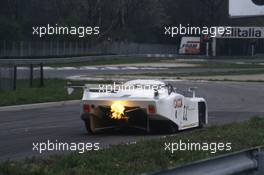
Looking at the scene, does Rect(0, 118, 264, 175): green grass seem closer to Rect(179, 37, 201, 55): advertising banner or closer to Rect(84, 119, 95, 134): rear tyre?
Rect(84, 119, 95, 134): rear tyre

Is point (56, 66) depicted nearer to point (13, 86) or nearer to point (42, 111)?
point (13, 86)

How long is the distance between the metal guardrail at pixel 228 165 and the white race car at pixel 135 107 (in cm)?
731

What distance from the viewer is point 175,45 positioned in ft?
277

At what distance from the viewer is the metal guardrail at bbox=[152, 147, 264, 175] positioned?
6484 mm

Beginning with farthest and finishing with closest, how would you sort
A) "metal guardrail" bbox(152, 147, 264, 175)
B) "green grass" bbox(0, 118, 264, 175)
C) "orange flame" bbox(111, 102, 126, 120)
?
"orange flame" bbox(111, 102, 126, 120), "green grass" bbox(0, 118, 264, 175), "metal guardrail" bbox(152, 147, 264, 175)

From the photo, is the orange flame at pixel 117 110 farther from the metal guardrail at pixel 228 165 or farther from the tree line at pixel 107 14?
the tree line at pixel 107 14

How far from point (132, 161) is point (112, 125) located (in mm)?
5932

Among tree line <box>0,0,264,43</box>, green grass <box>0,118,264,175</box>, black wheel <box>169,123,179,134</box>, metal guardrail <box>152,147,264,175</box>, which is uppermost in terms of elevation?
tree line <box>0,0,264,43</box>

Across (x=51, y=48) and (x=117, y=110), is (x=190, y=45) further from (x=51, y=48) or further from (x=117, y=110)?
(x=117, y=110)

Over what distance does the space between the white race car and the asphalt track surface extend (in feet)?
1.00

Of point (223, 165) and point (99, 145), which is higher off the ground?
point (223, 165)

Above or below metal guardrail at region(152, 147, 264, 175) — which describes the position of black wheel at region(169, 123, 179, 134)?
below

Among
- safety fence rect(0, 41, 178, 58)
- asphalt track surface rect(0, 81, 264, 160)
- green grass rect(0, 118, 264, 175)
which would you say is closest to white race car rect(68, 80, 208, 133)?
asphalt track surface rect(0, 81, 264, 160)

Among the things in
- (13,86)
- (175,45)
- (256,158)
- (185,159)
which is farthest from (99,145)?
(175,45)
